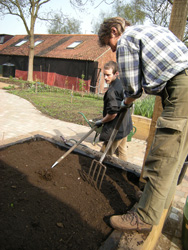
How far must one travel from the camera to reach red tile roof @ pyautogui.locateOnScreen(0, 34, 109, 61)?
19516mm

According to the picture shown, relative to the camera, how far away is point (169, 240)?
2.40 m

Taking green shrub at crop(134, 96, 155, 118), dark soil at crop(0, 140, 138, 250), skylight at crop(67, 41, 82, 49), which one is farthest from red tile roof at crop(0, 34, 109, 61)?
dark soil at crop(0, 140, 138, 250)

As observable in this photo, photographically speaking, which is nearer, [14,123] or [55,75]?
[14,123]

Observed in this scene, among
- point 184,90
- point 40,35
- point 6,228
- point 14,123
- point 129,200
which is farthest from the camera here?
point 40,35

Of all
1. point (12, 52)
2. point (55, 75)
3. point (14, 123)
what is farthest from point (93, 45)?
point (14, 123)

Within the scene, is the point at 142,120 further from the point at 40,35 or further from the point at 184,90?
the point at 40,35

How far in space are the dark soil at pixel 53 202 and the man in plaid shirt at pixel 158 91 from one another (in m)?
0.29

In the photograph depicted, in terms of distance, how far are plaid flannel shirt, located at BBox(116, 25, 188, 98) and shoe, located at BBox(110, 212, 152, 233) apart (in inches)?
43.1

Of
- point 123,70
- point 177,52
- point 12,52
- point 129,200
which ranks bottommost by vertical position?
point 129,200

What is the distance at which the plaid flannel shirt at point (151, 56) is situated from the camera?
5.29 feet

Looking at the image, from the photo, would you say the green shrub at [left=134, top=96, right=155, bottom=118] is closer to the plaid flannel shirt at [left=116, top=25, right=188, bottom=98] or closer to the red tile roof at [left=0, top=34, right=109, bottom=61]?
the plaid flannel shirt at [left=116, top=25, right=188, bottom=98]

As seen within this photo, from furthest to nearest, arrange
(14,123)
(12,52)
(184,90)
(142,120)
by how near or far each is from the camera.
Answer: (12,52) < (14,123) < (142,120) < (184,90)

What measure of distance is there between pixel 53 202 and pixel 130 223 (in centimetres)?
77

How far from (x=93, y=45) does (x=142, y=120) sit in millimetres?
16864
